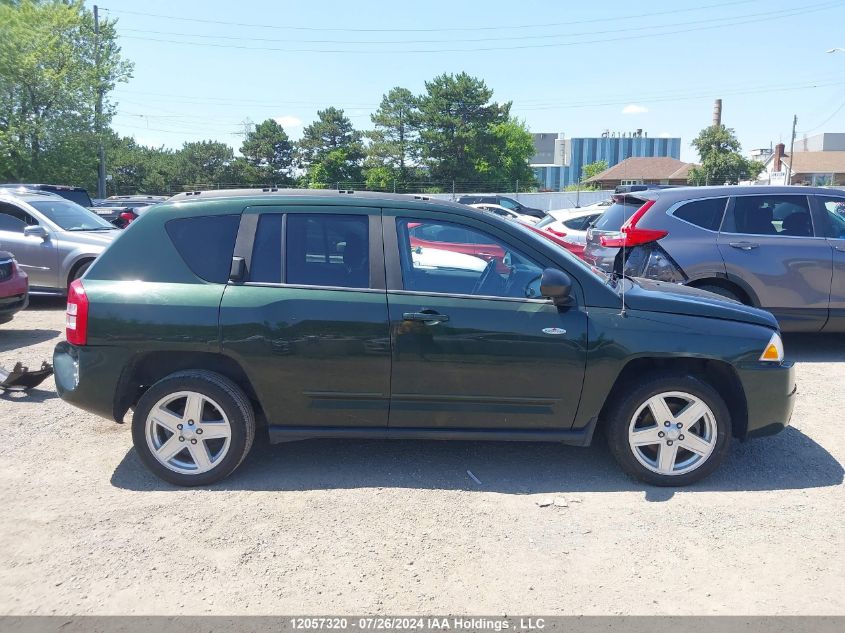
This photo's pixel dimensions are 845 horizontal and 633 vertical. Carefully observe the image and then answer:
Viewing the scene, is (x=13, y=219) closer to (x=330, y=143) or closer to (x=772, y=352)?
(x=772, y=352)

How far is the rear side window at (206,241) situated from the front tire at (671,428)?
8.74 feet

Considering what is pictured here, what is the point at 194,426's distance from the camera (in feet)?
14.0

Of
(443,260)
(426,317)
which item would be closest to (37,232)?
(443,260)

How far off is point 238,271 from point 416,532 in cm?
192

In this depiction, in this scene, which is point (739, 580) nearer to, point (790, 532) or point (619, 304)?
point (790, 532)

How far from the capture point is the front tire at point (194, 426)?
4.23m

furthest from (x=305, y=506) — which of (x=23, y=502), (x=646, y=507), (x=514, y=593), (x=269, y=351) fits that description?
(x=646, y=507)

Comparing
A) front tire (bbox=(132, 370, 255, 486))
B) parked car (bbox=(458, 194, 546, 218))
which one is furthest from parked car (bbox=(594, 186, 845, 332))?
parked car (bbox=(458, 194, 546, 218))

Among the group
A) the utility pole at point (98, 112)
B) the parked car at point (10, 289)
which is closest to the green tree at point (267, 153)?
the utility pole at point (98, 112)

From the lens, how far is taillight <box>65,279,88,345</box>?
4250mm

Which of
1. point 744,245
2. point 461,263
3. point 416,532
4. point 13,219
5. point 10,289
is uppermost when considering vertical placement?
point 13,219

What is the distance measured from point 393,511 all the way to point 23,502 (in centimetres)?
223

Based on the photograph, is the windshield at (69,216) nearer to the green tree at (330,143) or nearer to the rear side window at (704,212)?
the rear side window at (704,212)

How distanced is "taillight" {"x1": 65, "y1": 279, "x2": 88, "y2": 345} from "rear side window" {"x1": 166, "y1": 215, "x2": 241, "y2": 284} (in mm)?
644
